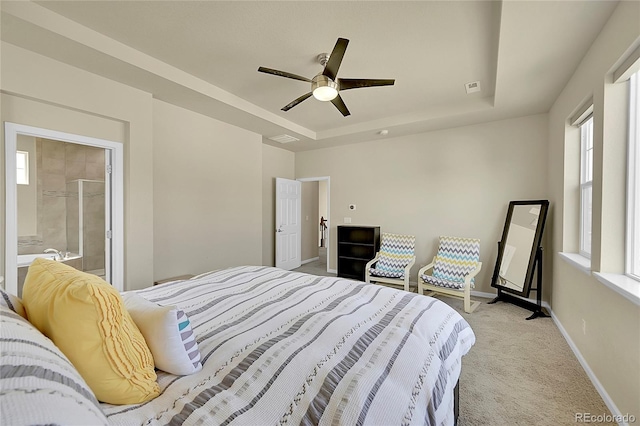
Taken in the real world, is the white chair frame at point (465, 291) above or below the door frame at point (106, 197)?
below

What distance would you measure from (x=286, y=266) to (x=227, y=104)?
3459mm

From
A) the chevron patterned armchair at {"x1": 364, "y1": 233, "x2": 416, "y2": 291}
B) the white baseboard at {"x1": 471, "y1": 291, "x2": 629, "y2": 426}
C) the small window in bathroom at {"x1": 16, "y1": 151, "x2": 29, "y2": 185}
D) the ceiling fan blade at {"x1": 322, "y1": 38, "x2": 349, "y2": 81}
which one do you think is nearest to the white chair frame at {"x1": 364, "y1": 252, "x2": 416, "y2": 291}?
the chevron patterned armchair at {"x1": 364, "y1": 233, "x2": 416, "y2": 291}

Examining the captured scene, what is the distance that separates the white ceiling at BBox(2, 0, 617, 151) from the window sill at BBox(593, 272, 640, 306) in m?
1.79

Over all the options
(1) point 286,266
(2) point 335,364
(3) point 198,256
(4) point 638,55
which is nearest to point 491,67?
(4) point 638,55

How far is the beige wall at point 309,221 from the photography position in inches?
259

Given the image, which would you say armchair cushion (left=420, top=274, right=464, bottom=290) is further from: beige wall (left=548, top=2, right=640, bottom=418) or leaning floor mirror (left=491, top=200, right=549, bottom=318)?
beige wall (left=548, top=2, right=640, bottom=418)

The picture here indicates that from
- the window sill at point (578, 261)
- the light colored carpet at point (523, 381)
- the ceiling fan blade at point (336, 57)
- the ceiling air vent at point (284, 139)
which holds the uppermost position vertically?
the ceiling air vent at point (284, 139)

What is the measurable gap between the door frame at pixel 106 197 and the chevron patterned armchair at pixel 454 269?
148 inches

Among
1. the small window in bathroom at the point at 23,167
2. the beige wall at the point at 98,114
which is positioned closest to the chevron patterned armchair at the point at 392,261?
the beige wall at the point at 98,114

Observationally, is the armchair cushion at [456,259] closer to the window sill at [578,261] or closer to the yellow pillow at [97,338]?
the window sill at [578,261]

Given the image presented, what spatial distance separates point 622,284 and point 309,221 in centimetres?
567

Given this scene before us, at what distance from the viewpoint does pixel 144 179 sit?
3148 millimetres

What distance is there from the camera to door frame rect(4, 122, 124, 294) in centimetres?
230

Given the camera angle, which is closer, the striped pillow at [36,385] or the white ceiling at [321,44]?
the striped pillow at [36,385]
